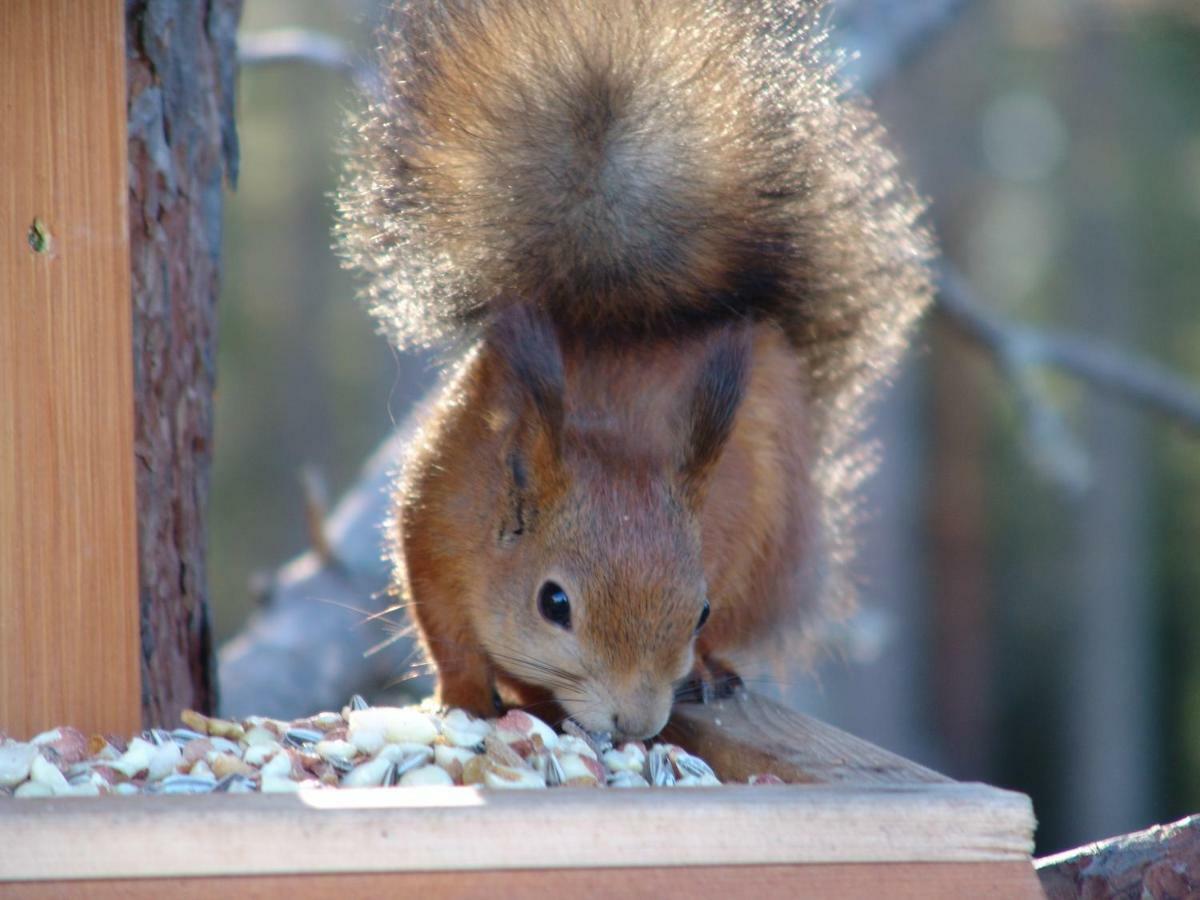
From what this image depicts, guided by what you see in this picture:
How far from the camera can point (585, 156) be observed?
225 centimetres

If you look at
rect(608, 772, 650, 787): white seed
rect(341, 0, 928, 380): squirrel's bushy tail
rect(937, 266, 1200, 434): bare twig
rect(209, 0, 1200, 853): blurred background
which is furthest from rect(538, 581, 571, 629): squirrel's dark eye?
rect(209, 0, 1200, 853): blurred background

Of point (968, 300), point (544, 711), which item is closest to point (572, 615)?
point (544, 711)

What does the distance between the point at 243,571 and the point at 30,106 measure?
15.2m

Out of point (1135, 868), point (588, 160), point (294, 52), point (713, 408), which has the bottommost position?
point (1135, 868)

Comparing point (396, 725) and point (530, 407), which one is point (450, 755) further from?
point (530, 407)

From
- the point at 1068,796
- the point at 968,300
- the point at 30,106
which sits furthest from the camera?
the point at 1068,796

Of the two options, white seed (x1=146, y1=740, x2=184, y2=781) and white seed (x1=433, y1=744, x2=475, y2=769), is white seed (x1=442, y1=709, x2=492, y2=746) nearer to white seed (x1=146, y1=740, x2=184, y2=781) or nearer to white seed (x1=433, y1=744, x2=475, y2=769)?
white seed (x1=433, y1=744, x2=475, y2=769)

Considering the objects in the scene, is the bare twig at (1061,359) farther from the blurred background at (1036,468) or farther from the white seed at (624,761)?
the blurred background at (1036,468)

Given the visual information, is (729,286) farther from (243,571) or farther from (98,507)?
(243,571)

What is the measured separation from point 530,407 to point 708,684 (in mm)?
505

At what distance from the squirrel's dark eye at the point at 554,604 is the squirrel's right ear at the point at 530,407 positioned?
0.42 ft

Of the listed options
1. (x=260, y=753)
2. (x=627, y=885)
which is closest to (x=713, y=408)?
(x=260, y=753)

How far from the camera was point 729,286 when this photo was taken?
2.38 m

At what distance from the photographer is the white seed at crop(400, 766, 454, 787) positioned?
1621 millimetres
